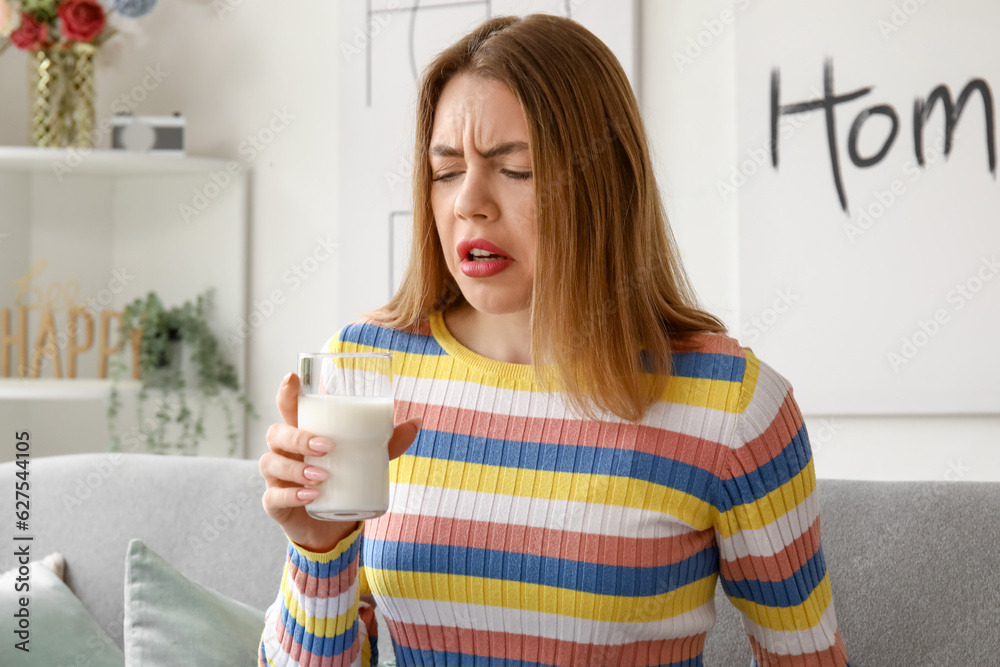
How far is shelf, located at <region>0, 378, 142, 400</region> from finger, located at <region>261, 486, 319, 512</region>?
1.81 m

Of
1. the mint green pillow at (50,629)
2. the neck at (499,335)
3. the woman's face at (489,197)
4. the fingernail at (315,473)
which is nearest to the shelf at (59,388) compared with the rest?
the mint green pillow at (50,629)

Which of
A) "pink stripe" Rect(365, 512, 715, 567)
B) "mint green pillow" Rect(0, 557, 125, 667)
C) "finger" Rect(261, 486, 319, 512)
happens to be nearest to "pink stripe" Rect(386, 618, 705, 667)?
"pink stripe" Rect(365, 512, 715, 567)

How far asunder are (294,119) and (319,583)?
6.30ft

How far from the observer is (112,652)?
1.61 metres

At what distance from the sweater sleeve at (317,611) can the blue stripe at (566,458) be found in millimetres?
162

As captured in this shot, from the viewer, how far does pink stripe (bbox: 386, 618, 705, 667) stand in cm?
112

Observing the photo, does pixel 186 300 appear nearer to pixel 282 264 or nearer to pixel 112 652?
pixel 282 264

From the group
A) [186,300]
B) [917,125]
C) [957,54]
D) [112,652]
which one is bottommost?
[112,652]

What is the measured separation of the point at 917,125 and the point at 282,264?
170cm

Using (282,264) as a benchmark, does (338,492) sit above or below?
below

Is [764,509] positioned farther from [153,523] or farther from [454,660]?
[153,523]

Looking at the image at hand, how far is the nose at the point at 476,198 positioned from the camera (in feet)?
3.55

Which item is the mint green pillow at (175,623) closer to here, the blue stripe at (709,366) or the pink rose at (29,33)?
the blue stripe at (709,366)

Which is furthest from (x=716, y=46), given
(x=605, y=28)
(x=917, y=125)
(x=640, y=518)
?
(x=640, y=518)
